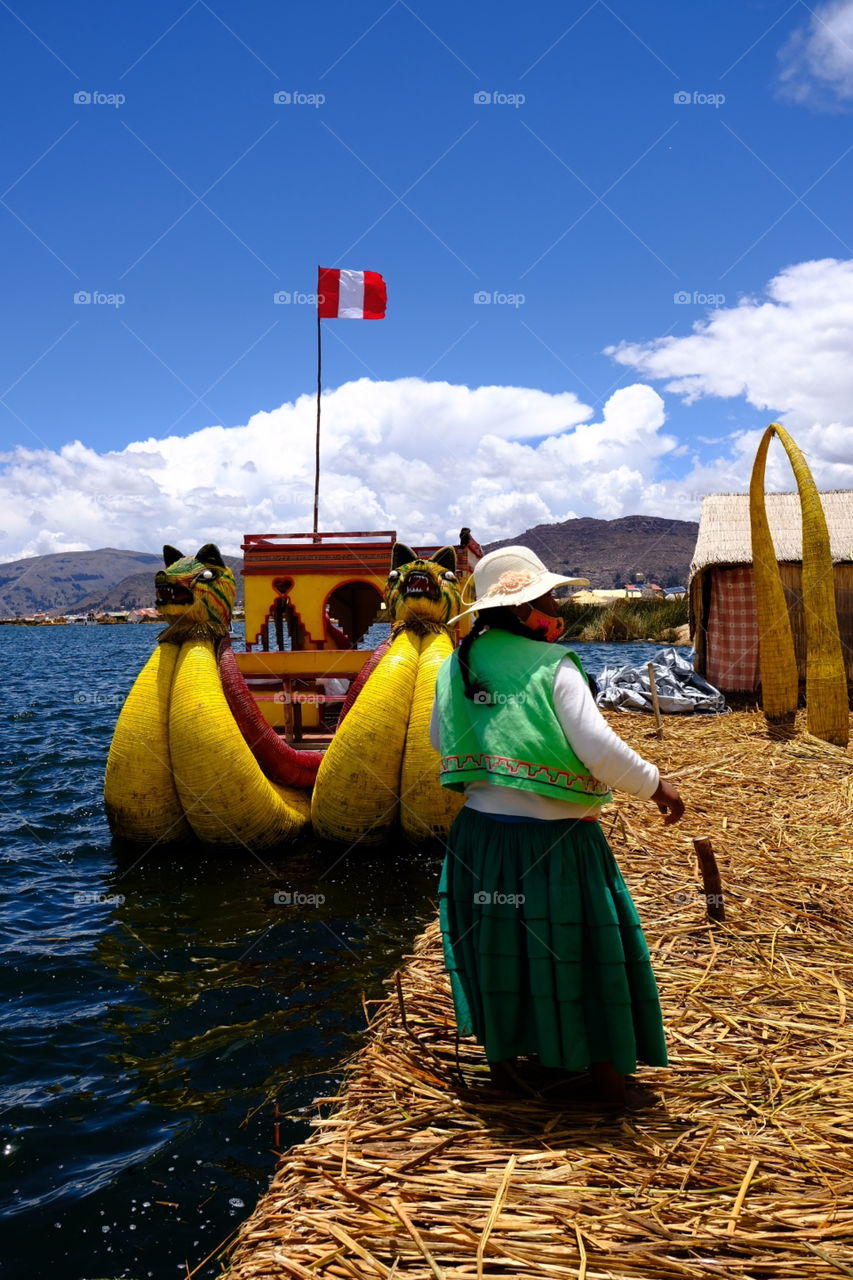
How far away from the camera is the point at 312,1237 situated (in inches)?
105

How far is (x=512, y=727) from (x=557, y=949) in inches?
30.4

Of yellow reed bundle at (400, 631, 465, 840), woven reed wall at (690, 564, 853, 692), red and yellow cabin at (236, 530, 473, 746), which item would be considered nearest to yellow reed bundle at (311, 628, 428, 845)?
yellow reed bundle at (400, 631, 465, 840)

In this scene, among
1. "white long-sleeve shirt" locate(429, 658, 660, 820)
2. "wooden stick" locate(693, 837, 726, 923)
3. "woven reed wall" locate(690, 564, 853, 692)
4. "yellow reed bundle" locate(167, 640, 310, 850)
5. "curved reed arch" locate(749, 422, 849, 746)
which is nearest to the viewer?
"white long-sleeve shirt" locate(429, 658, 660, 820)

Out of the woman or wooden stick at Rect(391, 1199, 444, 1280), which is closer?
wooden stick at Rect(391, 1199, 444, 1280)

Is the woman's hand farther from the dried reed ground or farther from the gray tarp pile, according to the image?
the gray tarp pile

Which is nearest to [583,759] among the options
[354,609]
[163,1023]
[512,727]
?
[512,727]

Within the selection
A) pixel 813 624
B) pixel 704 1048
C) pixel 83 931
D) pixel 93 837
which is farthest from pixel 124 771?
pixel 813 624

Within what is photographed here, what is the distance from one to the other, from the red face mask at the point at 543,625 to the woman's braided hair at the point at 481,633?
0.02 metres

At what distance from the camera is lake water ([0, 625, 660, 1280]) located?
3855 mm

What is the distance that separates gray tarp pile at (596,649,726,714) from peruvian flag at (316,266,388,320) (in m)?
7.58

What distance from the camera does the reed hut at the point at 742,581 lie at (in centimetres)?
1350

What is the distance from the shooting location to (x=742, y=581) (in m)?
13.7

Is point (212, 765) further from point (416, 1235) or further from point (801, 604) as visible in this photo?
point (801, 604)

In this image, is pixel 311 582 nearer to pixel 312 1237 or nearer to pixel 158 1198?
pixel 158 1198
